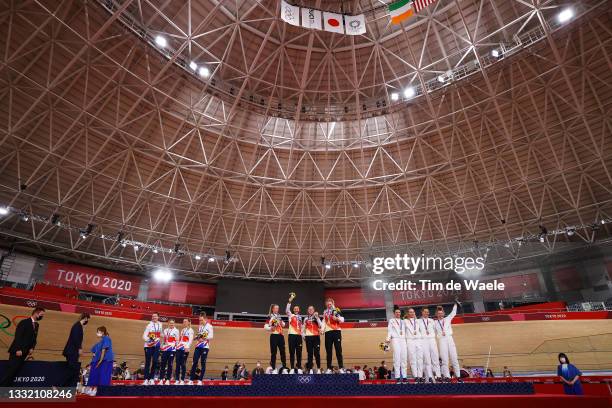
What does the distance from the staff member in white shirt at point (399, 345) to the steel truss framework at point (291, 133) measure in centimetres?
1522

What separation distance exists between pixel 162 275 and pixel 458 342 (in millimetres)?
25821

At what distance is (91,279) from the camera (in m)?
29.0

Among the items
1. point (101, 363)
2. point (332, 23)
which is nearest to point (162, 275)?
point (101, 363)

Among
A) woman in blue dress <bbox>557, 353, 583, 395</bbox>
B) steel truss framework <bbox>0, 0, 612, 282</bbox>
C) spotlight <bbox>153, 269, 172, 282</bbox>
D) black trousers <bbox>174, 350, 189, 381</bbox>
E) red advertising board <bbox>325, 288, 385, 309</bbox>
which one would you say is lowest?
woman in blue dress <bbox>557, 353, 583, 395</bbox>

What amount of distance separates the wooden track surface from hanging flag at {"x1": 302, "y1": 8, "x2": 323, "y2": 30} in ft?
70.4

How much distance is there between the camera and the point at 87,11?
17.0 meters

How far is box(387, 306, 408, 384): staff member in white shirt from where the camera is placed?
10.5 m

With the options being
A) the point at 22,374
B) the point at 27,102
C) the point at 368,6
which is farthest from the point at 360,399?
the point at 27,102

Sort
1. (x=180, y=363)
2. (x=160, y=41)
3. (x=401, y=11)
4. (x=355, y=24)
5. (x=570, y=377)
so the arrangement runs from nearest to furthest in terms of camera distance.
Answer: (x=570, y=377)
(x=180, y=363)
(x=401, y=11)
(x=355, y=24)
(x=160, y=41)

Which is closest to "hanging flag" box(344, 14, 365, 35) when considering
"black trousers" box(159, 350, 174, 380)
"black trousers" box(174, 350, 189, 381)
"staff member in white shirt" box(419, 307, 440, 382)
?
"staff member in white shirt" box(419, 307, 440, 382)

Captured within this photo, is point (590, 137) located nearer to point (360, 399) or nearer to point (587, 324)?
point (587, 324)

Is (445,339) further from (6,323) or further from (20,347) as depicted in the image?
(6,323)

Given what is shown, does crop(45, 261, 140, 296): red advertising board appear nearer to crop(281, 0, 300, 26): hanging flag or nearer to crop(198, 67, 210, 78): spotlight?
crop(198, 67, 210, 78): spotlight

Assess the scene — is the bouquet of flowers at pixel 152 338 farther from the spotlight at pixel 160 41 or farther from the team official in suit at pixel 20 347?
the spotlight at pixel 160 41
